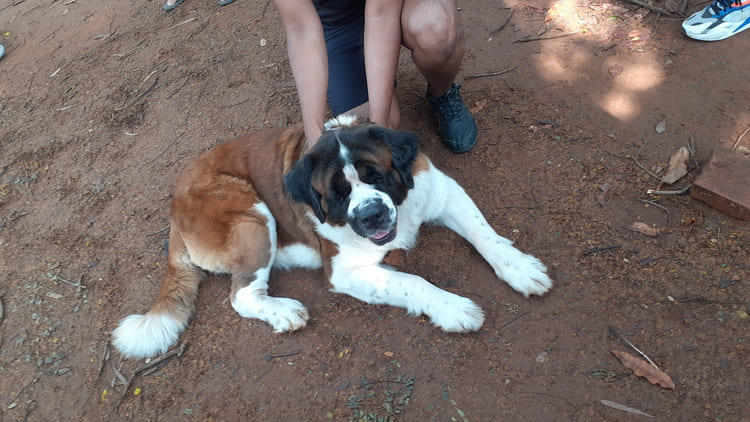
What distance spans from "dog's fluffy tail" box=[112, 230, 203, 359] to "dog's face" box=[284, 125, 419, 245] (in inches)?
40.1

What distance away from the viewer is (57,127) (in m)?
5.10

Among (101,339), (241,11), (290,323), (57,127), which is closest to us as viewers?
(290,323)

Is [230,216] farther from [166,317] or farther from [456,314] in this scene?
[456,314]

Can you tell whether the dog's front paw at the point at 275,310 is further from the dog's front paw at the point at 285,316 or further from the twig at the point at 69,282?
the twig at the point at 69,282

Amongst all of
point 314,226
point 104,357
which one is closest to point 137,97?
point 104,357

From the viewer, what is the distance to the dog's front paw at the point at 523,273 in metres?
2.68

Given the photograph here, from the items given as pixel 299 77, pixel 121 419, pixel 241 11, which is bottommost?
pixel 121 419

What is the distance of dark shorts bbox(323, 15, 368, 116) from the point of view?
3846 millimetres

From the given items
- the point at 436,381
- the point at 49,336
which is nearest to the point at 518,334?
the point at 436,381

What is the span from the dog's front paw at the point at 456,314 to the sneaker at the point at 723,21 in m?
2.92

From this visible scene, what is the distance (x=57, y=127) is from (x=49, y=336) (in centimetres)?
281

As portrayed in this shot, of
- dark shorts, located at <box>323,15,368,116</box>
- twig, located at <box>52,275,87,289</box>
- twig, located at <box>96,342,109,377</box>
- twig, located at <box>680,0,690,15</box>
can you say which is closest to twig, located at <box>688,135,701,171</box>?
twig, located at <box>680,0,690,15</box>

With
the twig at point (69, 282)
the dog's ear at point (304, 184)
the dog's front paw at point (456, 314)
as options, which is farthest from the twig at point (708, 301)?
the twig at point (69, 282)

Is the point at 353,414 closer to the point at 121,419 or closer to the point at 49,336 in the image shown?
the point at 121,419
